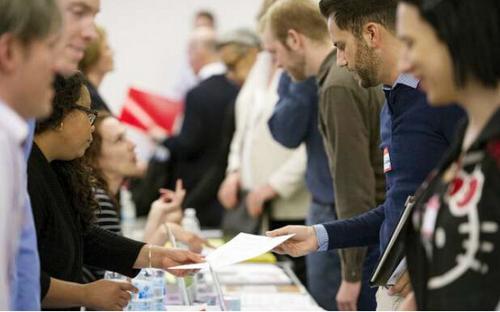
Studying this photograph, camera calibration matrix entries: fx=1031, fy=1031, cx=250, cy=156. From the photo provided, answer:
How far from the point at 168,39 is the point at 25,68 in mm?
9210

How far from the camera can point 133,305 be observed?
127 inches

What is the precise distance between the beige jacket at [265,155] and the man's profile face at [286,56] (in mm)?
1135

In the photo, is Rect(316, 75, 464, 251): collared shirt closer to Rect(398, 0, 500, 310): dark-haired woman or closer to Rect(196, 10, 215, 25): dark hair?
Rect(398, 0, 500, 310): dark-haired woman

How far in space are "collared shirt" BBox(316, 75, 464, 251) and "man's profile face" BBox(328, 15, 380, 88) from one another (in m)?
0.07

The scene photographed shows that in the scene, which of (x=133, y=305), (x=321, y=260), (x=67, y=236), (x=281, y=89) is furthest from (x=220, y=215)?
(x=67, y=236)

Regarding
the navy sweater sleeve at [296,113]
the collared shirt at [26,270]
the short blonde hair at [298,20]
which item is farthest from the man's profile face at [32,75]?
the navy sweater sleeve at [296,113]

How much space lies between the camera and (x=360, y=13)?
2893 millimetres

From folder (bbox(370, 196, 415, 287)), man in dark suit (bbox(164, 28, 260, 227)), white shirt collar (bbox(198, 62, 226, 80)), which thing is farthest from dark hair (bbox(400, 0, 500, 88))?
white shirt collar (bbox(198, 62, 226, 80))

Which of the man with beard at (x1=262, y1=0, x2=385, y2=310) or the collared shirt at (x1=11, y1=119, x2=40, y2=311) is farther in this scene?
the man with beard at (x1=262, y1=0, x2=385, y2=310)

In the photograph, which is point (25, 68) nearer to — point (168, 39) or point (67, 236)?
point (67, 236)

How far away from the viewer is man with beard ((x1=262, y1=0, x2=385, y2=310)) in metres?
3.76

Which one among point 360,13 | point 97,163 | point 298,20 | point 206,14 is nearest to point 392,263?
point 360,13

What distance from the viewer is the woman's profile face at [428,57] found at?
5.84 feet

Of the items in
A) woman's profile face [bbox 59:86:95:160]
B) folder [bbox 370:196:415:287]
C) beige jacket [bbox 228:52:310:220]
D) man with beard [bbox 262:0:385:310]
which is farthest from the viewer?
beige jacket [bbox 228:52:310:220]
